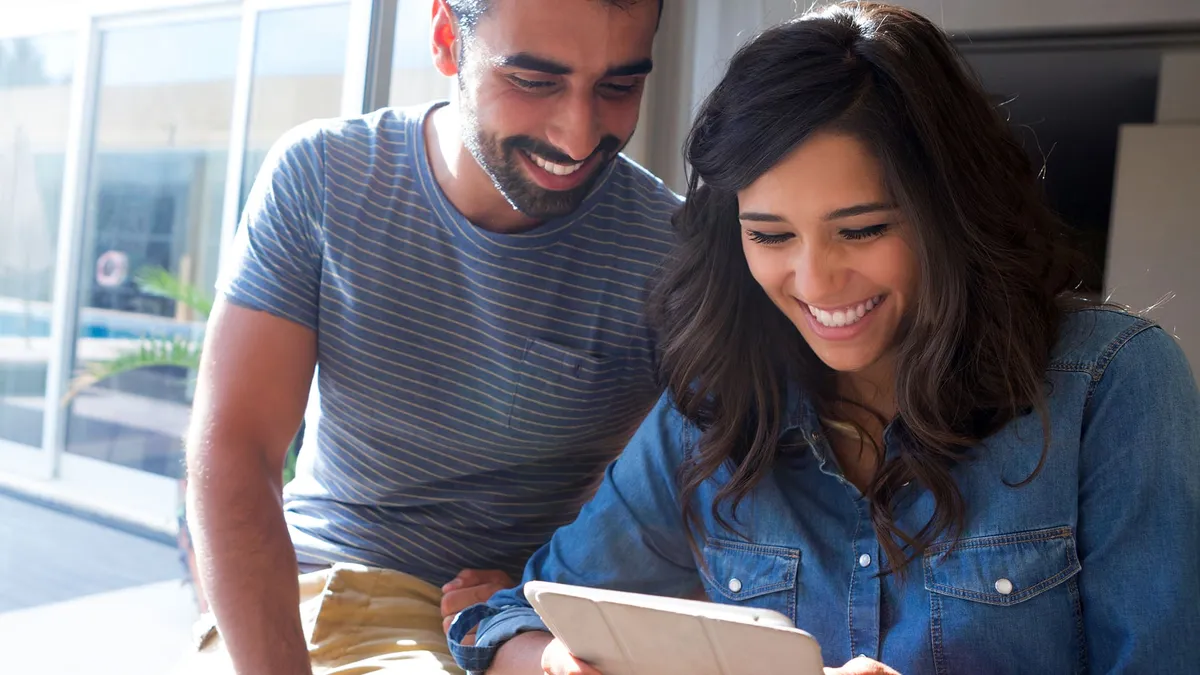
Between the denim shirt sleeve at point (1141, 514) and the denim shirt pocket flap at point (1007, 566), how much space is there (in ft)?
0.07

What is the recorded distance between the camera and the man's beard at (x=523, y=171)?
1.44 meters

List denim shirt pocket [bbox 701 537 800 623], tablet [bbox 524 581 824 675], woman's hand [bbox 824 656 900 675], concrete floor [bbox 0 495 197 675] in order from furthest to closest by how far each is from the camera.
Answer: concrete floor [bbox 0 495 197 675], denim shirt pocket [bbox 701 537 800 623], woman's hand [bbox 824 656 900 675], tablet [bbox 524 581 824 675]

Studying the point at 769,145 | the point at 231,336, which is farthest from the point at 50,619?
the point at 769,145

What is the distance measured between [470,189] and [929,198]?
0.65 m

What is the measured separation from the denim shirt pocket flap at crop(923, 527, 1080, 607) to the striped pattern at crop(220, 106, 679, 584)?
0.55m

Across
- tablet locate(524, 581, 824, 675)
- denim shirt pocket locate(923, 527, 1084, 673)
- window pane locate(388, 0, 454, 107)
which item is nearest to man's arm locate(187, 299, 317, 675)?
tablet locate(524, 581, 824, 675)

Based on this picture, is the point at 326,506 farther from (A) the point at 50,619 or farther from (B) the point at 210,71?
(B) the point at 210,71

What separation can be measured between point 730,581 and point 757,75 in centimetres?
54

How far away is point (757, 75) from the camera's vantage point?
1.14m

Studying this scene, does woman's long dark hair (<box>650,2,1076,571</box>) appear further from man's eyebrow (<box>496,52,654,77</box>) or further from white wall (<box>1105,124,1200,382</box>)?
white wall (<box>1105,124,1200,382</box>)

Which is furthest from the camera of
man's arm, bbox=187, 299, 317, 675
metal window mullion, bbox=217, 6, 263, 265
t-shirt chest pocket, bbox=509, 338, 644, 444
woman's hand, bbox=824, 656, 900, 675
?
metal window mullion, bbox=217, 6, 263, 265

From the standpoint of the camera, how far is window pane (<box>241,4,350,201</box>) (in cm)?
240

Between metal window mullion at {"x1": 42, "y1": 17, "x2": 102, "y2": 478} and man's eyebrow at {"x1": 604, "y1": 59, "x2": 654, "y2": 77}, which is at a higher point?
man's eyebrow at {"x1": 604, "y1": 59, "x2": 654, "y2": 77}

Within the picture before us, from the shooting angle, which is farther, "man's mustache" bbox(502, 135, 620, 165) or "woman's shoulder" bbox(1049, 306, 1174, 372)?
"man's mustache" bbox(502, 135, 620, 165)
